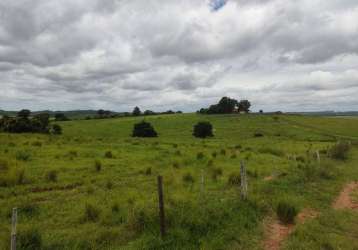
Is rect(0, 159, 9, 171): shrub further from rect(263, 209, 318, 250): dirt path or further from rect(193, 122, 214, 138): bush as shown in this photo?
rect(193, 122, 214, 138): bush

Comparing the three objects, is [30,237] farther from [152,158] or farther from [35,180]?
[152,158]

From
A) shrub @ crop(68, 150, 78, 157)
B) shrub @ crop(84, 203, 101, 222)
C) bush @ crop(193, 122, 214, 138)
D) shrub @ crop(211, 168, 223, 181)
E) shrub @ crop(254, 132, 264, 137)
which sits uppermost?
shrub @ crop(68, 150, 78, 157)

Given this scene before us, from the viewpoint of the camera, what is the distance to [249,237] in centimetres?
770

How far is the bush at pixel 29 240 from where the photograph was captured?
6273 millimetres

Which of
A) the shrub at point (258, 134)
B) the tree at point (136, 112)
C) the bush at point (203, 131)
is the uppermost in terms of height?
the tree at point (136, 112)

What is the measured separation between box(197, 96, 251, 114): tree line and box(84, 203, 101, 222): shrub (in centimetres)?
10426

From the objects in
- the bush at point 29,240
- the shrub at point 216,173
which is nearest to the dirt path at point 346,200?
the shrub at point 216,173

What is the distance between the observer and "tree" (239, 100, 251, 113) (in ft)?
387

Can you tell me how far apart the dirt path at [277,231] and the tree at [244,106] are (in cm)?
11062

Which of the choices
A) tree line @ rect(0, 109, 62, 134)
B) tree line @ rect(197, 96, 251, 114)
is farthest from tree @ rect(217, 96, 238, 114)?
tree line @ rect(0, 109, 62, 134)

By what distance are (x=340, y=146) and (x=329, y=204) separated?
19852 millimetres

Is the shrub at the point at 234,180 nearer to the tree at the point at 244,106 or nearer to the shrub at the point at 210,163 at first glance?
the shrub at the point at 210,163

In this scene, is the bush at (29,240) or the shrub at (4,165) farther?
the shrub at (4,165)

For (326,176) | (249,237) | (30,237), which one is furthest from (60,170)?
(326,176)
